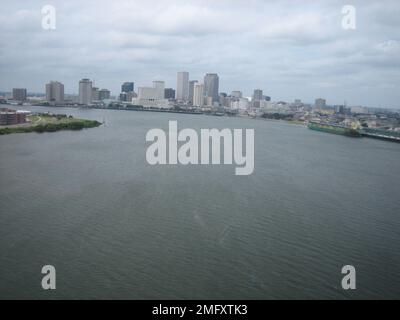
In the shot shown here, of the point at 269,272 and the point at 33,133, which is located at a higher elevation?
the point at 33,133

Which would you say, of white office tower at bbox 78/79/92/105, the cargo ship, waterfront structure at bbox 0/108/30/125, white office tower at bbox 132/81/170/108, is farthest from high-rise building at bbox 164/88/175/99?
waterfront structure at bbox 0/108/30/125

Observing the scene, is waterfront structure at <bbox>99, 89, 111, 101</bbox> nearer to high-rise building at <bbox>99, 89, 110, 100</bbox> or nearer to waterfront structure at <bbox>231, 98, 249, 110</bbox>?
high-rise building at <bbox>99, 89, 110, 100</bbox>

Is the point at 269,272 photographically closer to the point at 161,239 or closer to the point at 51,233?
the point at 161,239

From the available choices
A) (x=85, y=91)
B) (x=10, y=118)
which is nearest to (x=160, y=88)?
(x=85, y=91)

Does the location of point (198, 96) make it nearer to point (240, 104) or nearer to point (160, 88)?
point (240, 104)

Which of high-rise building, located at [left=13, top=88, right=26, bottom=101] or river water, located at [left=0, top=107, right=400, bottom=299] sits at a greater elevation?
high-rise building, located at [left=13, top=88, right=26, bottom=101]

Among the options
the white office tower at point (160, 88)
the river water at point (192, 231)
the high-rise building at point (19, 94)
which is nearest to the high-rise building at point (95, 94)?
the white office tower at point (160, 88)
